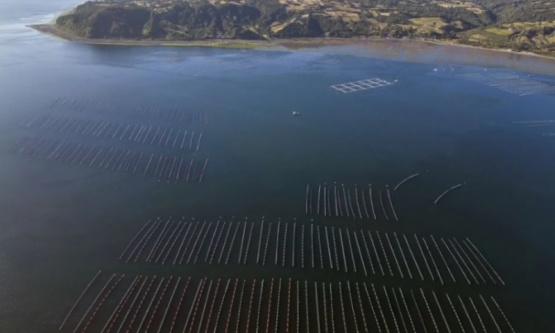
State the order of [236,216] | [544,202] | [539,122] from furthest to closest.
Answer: [539,122] < [544,202] < [236,216]

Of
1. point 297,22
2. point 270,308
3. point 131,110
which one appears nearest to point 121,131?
point 131,110

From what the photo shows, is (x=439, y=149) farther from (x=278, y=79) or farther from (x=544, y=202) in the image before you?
(x=278, y=79)

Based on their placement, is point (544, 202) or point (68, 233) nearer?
point (68, 233)

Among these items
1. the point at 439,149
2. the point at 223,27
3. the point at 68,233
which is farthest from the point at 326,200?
the point at 223,27

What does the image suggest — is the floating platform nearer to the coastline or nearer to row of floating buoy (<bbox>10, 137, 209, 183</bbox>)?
the coastline

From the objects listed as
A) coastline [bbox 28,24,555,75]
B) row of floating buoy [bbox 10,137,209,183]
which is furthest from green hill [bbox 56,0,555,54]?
row of floating buoy [bbox 10,137,209,183]

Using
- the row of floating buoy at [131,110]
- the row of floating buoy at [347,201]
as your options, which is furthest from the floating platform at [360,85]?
the row of floating buoy at [347,201]
